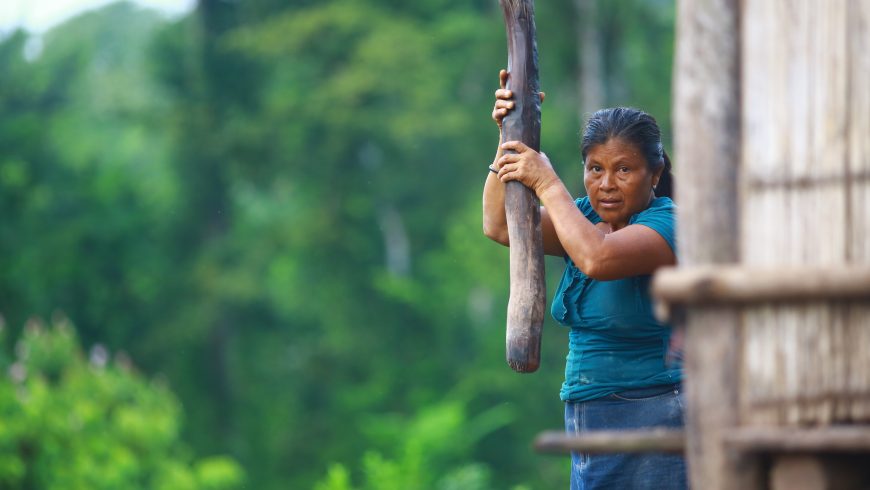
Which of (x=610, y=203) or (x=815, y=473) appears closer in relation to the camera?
(x=815, y=473)

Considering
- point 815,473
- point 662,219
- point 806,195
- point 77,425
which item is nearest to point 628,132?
point 662,219

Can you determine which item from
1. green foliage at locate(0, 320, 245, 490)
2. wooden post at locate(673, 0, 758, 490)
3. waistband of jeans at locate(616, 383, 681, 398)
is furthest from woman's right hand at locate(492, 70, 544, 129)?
green foliage at locate(0, 320, 245, 490)

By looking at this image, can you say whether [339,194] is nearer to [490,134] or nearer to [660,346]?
[490,134]

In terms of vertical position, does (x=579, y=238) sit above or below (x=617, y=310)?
above

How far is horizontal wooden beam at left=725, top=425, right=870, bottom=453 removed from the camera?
2.37 meters

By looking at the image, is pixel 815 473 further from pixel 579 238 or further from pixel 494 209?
pixel 494 209

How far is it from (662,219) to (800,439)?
116 cm

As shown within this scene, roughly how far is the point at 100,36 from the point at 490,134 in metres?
17.1

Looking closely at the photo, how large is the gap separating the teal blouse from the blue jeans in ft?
0.09

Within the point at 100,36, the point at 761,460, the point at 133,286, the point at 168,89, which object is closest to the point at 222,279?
the point at 133,286

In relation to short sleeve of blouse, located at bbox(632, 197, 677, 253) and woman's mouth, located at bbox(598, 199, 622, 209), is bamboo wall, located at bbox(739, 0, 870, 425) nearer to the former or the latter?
short sleeve of blouse, located at bbox(632, 197, 677, 253)

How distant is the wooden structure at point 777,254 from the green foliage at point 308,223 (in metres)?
16.0

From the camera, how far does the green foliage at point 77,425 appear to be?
420 inches

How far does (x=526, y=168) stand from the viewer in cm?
356
